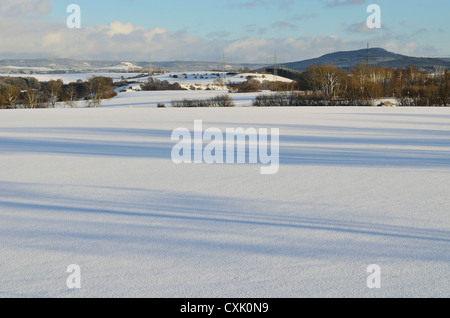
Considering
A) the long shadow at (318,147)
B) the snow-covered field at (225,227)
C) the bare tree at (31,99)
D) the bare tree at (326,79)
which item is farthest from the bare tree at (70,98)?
the snow-covered field at (225,227)

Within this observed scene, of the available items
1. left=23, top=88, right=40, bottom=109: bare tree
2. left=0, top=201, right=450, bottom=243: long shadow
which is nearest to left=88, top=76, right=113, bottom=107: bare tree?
left=23, top=88, right=40, bottom=109: bare tree

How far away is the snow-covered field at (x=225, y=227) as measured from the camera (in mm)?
3008

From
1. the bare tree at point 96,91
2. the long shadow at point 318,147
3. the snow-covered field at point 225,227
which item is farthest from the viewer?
the bare tree at point 96,91

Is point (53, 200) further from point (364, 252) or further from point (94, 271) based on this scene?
point (364, 252)

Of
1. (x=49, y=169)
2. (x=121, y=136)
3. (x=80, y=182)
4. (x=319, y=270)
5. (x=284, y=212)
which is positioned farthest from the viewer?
(x=121, y=136)

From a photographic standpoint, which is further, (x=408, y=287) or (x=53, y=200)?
(x=53, y=200)

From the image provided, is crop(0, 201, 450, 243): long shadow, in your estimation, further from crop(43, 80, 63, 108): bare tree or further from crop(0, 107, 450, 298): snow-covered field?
crop(43, 80, 63, 108): bare tree

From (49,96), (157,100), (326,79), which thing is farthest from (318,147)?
(49,96)

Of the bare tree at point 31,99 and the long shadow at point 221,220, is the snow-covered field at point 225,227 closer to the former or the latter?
the long shadow at point 221,220

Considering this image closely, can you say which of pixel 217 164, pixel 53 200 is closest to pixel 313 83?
pixel 217 164

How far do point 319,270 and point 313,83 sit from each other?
4326 cm

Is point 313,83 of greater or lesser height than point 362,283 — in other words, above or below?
above

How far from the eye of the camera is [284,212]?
4.66 metres

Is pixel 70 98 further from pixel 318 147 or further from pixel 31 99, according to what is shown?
pixel 318 147
